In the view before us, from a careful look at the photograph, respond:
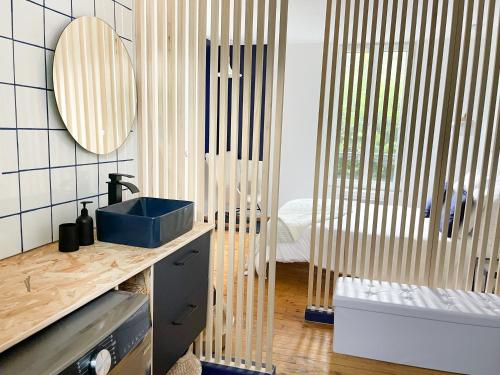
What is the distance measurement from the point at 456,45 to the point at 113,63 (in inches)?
77.7

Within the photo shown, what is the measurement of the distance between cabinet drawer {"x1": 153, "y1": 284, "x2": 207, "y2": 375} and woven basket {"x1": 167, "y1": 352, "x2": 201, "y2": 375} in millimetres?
140

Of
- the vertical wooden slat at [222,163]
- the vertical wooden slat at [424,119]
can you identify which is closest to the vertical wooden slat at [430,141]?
the vertical wooden slat at [424,119]

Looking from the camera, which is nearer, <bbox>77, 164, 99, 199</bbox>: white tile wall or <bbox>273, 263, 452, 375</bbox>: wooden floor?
<bbox>77, 164, 99, 199</bbox>: white tile wall

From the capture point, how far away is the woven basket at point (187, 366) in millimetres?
1991

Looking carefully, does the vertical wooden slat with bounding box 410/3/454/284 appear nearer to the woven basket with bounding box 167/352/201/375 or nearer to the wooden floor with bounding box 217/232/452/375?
the wooden floor with bounding box 217/232/452/375

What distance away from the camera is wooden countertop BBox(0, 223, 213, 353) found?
3.31ft

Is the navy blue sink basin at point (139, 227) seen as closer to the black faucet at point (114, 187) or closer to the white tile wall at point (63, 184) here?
the black faucet at point (114, 187)

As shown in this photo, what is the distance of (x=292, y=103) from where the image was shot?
598cm

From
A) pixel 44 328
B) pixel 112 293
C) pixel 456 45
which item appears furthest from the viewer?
pixel 456 45

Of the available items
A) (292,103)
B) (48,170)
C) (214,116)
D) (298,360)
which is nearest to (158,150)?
(214,116)

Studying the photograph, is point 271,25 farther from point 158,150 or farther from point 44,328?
point 44,328

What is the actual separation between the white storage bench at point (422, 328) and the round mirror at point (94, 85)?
159 centimetres

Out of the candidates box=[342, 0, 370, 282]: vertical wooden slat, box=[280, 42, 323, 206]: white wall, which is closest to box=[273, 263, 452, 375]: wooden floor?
box=[342, 0, 370, 282]: vertical wooden slat

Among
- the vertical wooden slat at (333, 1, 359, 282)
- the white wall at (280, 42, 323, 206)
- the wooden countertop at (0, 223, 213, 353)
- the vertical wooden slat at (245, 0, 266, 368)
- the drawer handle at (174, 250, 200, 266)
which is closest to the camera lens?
the wooden countertop at (0, 223, 213, 353)
